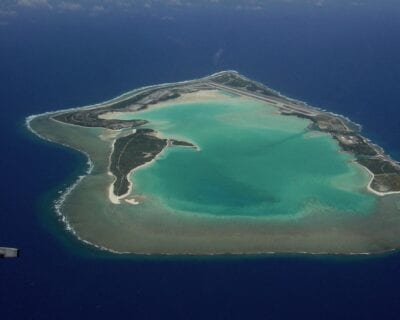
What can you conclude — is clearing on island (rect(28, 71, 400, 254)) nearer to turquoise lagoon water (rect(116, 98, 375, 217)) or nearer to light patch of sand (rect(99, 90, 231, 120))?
turquoise lagoon water (rect(116, 98, 375, 217))

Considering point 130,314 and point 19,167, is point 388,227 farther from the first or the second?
point 19,167

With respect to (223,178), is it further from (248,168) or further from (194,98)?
(194,98)

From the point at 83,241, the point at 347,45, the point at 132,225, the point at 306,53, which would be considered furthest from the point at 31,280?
the point at 347,45

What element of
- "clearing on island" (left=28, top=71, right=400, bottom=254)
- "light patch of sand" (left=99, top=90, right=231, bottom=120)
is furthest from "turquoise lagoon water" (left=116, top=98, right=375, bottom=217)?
"light patch of sand" (left=99, top=90, right=231, bottom=120)

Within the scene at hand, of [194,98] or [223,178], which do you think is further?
[194,98]

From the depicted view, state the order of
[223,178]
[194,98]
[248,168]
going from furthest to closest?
[194,98] < [248,168] < [223,178]

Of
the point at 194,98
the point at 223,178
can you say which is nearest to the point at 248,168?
the point at 223,178
